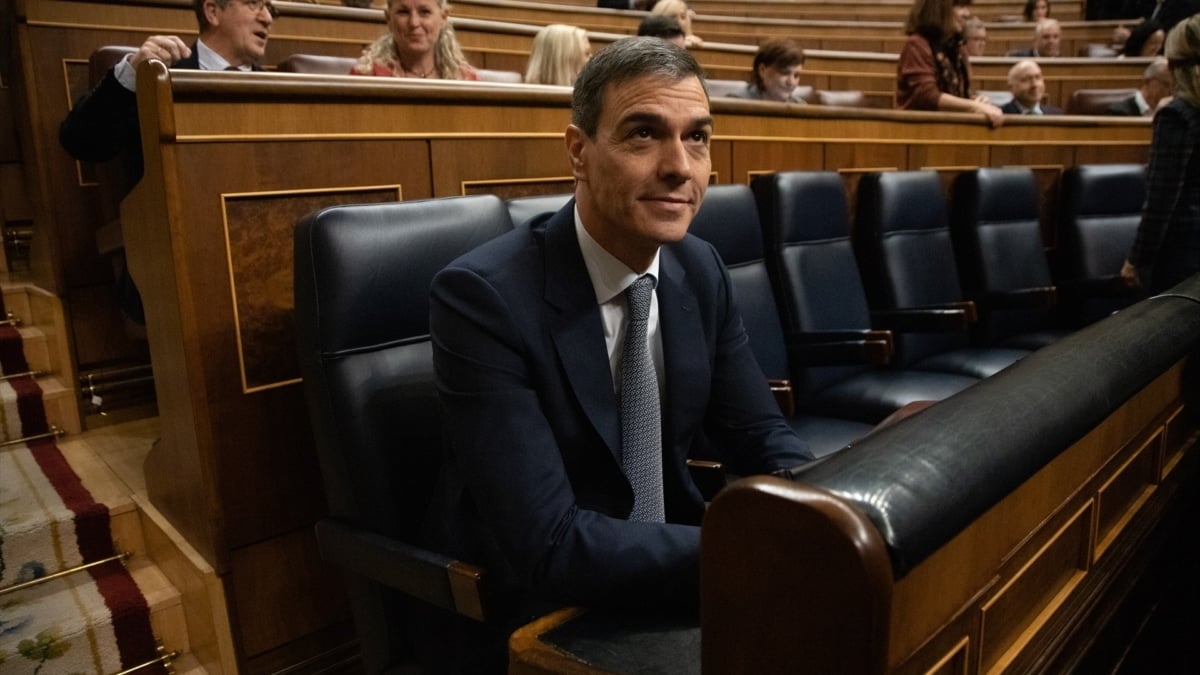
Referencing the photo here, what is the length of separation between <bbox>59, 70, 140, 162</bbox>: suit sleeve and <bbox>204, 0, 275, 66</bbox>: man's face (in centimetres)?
17

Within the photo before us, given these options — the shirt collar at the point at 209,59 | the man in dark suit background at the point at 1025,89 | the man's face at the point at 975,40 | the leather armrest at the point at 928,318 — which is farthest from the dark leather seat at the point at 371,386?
the man's face at the point at 975,40

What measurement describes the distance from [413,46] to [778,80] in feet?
2.55

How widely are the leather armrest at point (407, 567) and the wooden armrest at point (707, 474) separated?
0.19 m

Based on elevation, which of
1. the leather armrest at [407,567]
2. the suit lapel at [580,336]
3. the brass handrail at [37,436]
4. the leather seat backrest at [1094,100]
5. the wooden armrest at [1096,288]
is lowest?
the brass handrail at [37,436]

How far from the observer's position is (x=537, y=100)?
0.86 metres

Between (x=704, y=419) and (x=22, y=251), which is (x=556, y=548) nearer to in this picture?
(x=704, y=419)

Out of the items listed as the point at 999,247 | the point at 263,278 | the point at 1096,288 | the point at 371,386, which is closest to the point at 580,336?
the point at 371,386

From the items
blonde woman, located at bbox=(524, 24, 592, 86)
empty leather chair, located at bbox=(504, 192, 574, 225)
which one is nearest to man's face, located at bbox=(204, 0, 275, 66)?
blonde woman, located at bbox=(524, 24, 592, 86)

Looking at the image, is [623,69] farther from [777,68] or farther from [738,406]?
[777,68]

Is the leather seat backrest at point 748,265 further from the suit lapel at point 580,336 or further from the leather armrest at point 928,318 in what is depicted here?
the suit lapel at point 580,336

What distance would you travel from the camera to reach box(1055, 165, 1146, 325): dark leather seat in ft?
4.88

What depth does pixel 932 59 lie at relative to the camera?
1.62 metres

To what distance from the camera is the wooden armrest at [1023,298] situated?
1261 mm

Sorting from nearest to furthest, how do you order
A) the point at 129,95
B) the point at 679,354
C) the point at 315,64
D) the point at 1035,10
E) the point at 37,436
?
the point at 679,354, the point at 129,95, the point at 37,436, the point at 315,64, the point at 1035,10
